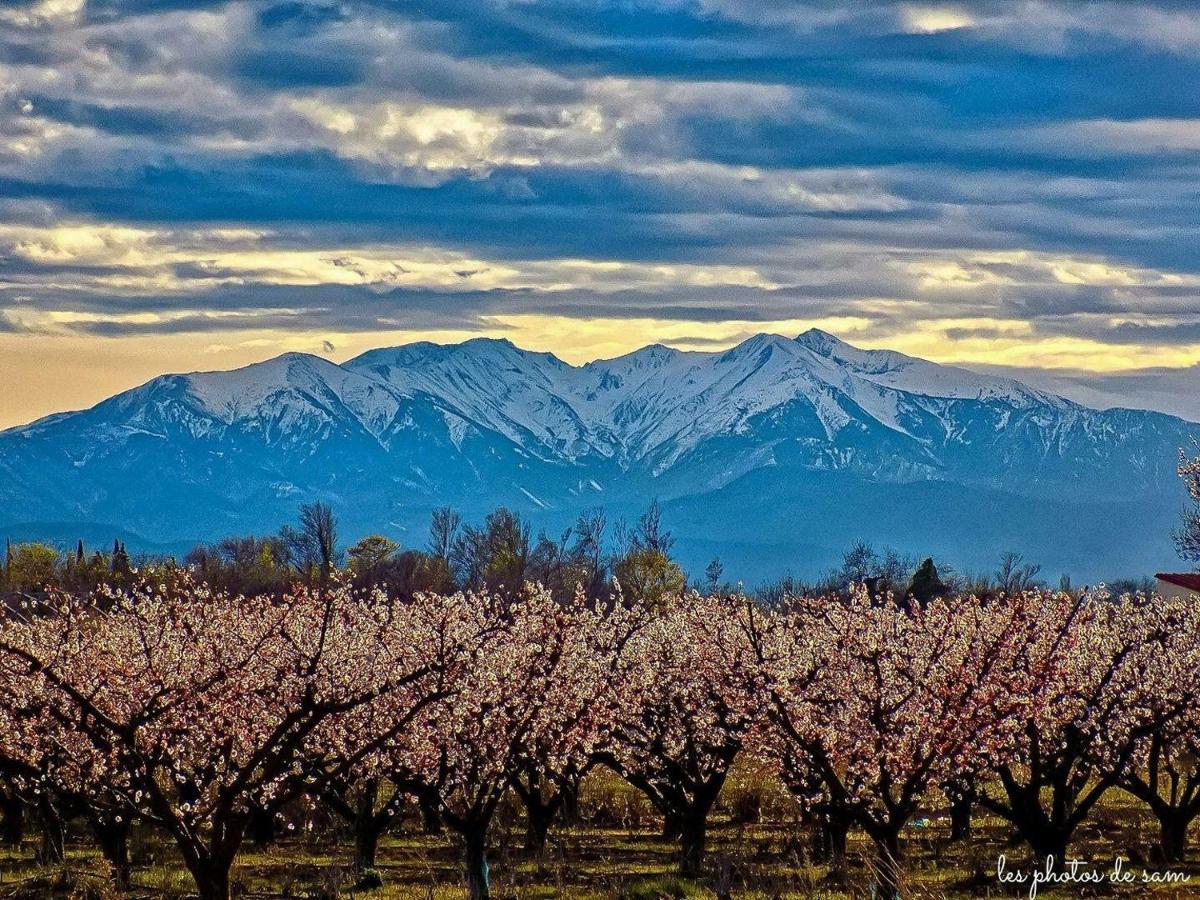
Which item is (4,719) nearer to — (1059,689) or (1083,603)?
(1059,689)

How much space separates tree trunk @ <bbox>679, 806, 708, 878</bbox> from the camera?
3603 centimetres

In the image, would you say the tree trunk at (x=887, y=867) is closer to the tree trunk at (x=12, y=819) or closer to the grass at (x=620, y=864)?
the grass at (x=620, y=864)

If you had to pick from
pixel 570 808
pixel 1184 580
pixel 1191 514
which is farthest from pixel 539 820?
pixel 1184 580

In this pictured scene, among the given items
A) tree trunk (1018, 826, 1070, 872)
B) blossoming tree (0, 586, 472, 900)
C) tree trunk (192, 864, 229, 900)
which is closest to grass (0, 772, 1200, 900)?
tree trunk (1018, 826, 1070, 872)

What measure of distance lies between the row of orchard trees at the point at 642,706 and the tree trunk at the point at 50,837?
942 mm

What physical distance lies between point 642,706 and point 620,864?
412 cm

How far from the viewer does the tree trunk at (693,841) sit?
3603 centimetres

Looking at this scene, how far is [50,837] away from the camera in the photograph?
36.9m

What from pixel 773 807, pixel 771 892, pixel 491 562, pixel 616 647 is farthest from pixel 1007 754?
pixel 491 562

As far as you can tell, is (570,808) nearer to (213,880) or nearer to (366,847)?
(366,847)

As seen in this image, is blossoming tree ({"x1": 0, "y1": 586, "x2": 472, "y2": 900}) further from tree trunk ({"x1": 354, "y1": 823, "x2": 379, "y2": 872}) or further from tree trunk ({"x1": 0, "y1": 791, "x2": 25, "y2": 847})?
tree trunk ({"x1": 0, "y1": 791, "x2": 25, "y2": 847})

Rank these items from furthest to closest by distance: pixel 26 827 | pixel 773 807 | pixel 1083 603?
pixel 773 807 < pixel 26 827 < pixel 1083 603

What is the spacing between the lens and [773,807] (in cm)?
4931

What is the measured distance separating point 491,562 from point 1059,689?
134 meters
